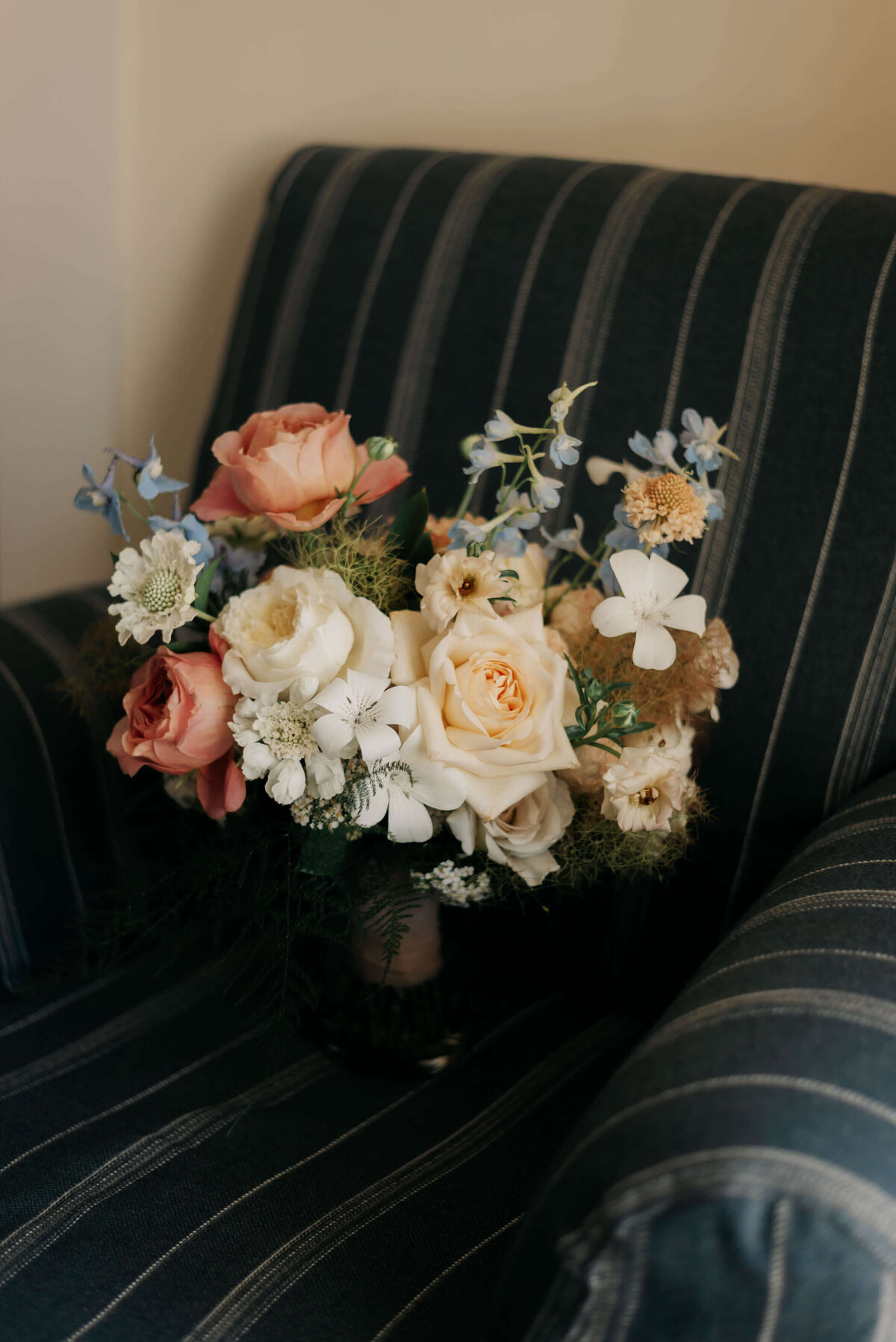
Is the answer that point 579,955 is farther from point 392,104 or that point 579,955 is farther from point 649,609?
point 392,104

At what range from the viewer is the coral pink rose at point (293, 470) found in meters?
0.66

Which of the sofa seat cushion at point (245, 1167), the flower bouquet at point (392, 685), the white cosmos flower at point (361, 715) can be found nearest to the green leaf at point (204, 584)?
the flower bouquet at point (392, 685)

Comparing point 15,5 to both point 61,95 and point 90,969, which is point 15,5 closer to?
point 61,95

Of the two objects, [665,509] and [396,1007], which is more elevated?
[665,509]

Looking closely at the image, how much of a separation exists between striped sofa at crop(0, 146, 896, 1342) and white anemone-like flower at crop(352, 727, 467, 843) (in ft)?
0.60

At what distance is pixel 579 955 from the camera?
95cm

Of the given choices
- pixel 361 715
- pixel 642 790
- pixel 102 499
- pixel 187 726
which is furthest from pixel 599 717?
pixel 102 499

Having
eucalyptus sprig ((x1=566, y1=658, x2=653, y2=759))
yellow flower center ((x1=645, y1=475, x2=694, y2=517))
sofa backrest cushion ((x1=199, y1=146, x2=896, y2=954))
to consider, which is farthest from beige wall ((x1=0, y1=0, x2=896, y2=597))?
eucalyptus sprig ((x1=566, y1=658, x2=653, y2=759))

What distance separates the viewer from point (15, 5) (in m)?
1.20

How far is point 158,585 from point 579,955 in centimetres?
54

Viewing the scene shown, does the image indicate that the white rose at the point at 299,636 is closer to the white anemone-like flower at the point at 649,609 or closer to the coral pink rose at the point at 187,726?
the coral pink rose at the point at 187,726

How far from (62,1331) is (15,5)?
135 cm

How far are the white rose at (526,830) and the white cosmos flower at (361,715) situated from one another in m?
0.08

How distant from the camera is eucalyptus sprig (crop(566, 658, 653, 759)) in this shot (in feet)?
2.11
